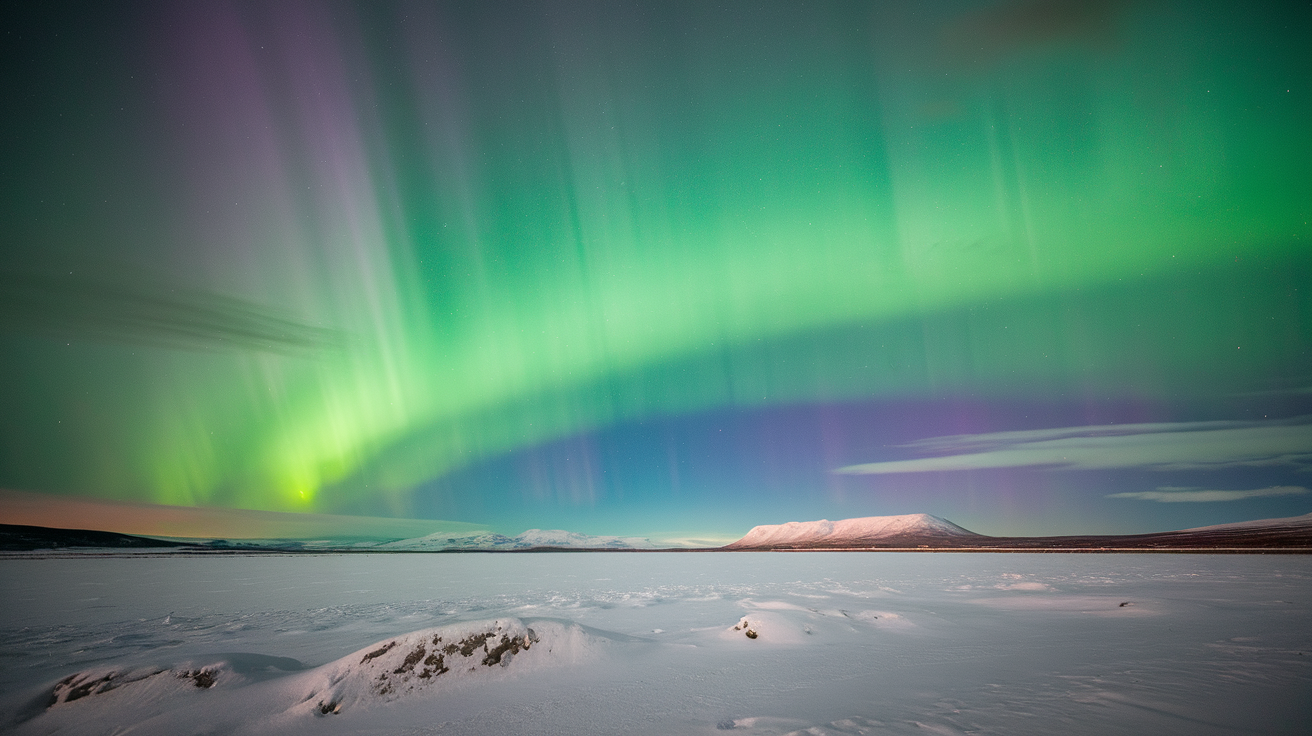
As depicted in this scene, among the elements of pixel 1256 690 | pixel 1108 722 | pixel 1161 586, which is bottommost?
pixel 1161 586

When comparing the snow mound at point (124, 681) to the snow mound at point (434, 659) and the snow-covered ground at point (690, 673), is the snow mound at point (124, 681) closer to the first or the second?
the snow-covered ground at point (690, 673)

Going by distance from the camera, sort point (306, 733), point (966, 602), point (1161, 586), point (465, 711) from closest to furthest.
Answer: point (306, 733), point (465, 711), point (966, 602), point (1161, 586)

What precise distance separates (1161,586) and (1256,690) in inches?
877

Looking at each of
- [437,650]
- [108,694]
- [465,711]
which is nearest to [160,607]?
[108,694]

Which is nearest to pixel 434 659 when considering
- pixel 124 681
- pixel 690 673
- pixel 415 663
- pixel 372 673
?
pixel 415 663

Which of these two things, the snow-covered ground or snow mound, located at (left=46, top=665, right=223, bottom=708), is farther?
snow mound, located at (left=46, top=665, right=223, bottom=708)

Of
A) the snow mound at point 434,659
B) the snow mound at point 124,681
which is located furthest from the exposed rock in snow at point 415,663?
the snow mound at point 124,681

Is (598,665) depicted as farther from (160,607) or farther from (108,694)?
(160,607)

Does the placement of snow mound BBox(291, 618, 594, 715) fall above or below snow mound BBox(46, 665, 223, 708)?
below

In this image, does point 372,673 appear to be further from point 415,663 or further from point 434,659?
point 434,659

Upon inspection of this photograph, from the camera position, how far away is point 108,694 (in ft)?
28.0

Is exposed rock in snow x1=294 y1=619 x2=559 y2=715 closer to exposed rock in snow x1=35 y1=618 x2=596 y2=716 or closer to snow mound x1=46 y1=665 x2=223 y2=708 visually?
exposed rock in snow x1=35 y1=618 x2=596 y2=716

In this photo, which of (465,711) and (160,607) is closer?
(465,711)

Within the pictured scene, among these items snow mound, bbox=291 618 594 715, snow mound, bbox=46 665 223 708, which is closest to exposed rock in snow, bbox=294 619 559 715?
snow mound, bbox=291 618 594 715
